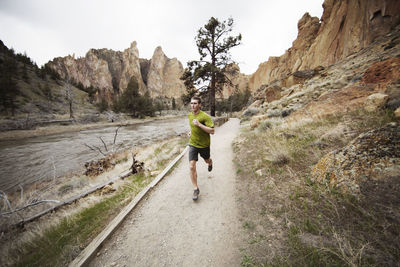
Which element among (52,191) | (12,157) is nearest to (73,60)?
(12,157)

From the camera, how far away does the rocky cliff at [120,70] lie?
93.2 m

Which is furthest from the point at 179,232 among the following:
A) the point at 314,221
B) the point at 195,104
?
the point at 195,104

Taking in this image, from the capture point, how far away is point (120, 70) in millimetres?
100562

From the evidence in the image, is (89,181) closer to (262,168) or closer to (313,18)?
(262,168)

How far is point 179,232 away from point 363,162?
2964 millimetres

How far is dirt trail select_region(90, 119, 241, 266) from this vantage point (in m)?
1.83

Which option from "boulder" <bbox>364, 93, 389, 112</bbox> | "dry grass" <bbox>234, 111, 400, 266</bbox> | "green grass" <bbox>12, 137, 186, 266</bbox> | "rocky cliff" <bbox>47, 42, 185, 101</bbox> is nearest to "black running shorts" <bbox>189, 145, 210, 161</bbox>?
"dry grass" <bbox>234, 111, 400, 266</bbox>

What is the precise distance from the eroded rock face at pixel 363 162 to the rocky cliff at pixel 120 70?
101 meters

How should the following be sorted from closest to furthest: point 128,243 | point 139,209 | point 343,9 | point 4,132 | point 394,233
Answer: point 394,233
point 128,243
point 139,209
point 4,132
point 343,9

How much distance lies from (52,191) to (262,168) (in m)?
7.09

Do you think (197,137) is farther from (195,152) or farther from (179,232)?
(179,232)

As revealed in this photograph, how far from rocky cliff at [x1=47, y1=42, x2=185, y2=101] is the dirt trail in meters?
99.0

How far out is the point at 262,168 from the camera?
338 cm

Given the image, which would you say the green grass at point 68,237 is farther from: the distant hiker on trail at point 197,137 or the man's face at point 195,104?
the man's face at point 195,104
